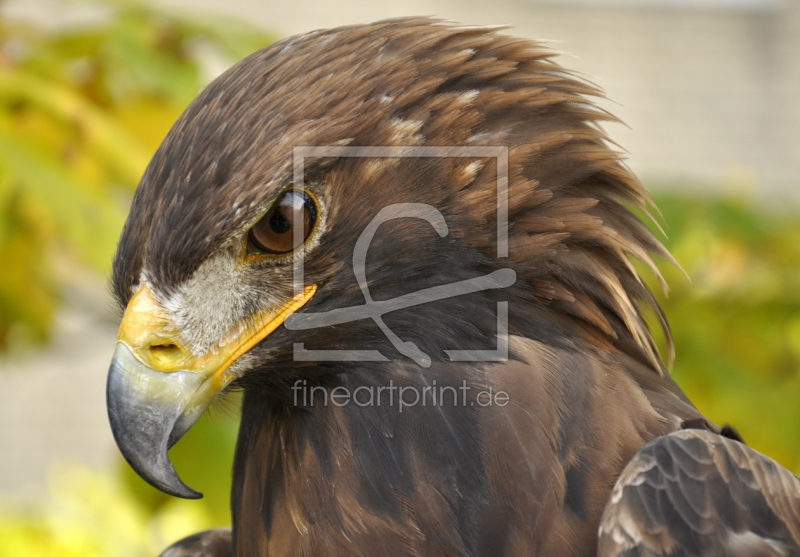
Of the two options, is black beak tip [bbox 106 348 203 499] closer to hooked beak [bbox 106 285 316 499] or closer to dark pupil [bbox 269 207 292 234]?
hooked beak [bbox 106 285 316 499]

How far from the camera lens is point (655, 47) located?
37.4 ft

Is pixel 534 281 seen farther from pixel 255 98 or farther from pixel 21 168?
pixel 21 168

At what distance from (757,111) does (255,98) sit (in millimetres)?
11282

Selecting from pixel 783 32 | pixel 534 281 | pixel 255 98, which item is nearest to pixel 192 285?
pixel 255 98

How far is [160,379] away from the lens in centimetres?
164

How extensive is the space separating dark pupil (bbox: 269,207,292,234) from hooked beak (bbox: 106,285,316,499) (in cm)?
14

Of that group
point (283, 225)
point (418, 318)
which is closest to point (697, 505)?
point (418, 318)

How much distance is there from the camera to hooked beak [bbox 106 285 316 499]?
161cm

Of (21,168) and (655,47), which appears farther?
(655,47)

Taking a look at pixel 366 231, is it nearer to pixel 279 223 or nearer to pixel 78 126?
pixel 279 223

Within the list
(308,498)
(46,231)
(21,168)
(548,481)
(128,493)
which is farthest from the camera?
(128,493)

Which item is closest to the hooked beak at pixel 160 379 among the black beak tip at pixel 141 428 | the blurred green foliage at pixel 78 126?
the black beak tip at pixel 141 428

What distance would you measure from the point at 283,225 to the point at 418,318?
0.33m

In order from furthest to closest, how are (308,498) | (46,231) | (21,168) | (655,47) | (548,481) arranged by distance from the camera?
(655,47), (46,231), (21,168), (308,498), (548,481)
